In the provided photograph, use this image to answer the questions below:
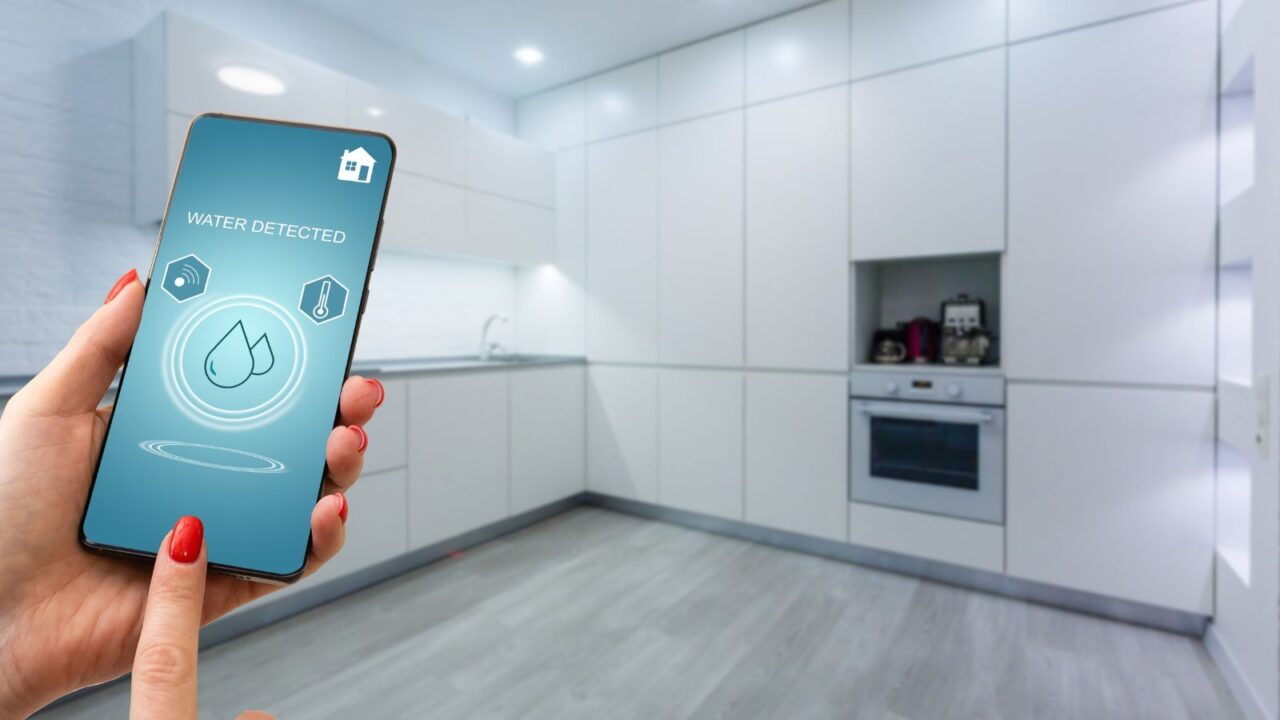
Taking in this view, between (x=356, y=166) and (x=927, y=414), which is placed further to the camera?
(x=927, y=414)

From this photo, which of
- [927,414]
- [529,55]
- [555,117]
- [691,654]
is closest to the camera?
[691,654]

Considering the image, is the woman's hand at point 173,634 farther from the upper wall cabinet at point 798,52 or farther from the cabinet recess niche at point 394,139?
the upper wall cabinet at point 798,52

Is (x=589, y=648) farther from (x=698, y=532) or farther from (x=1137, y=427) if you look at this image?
(x=1137, y=427)

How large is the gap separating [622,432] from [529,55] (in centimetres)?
226

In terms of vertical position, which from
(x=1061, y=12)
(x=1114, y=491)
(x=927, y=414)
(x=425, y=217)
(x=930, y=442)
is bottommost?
(x=1114, y=491)

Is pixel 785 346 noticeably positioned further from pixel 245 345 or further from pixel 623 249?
pixel 245 345

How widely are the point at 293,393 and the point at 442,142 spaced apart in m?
2.76

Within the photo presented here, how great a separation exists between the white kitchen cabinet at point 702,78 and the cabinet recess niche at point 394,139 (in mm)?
910

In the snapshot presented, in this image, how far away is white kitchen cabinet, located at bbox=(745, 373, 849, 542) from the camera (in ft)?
9.18

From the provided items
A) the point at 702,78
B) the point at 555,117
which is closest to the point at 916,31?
the point at 702,78

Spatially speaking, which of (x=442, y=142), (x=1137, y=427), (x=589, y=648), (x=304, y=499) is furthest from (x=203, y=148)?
(x=1137, y=427)

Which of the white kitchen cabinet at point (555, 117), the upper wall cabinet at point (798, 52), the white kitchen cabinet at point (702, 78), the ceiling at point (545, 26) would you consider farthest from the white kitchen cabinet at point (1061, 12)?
the white kitchen cabinet at point (555, 117)

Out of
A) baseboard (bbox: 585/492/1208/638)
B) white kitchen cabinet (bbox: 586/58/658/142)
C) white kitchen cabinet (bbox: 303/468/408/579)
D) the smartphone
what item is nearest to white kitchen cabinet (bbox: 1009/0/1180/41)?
white kitchen cabinet (bbox: 586/58/658/142)

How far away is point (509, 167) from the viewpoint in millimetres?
3486
